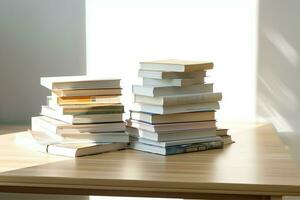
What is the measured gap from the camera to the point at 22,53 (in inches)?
76.7

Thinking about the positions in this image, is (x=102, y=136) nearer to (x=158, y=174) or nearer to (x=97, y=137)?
(x=97, y=137)

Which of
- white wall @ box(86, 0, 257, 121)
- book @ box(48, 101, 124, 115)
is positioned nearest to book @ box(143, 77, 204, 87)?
book @ box(48, 101, 124, 115)

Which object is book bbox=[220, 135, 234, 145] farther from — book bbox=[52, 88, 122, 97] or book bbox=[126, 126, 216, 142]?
book bbox=[52, 88, 122, 97]

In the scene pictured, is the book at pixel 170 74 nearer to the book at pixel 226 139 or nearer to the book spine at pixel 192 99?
the book spine at pixel 192 99

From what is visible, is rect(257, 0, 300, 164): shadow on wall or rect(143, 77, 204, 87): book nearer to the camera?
rect(143, 77, 204, 87): book

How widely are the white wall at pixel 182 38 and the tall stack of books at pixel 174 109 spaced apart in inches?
15.7

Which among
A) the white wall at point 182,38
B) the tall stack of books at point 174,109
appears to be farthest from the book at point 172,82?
the white wall at point 182,38

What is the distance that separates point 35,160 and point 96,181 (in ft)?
0.81

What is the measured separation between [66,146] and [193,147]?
313 mm

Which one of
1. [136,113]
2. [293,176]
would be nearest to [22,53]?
[136,113]

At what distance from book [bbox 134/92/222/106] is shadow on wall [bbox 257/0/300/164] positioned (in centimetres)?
42

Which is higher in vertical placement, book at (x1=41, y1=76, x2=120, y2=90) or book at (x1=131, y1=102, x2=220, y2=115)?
book at (x1=41, y1=76, x2=120, y2=90)

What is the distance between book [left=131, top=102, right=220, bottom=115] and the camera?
1.45m

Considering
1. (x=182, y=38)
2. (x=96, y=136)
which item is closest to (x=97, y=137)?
(x=96, y=136)
